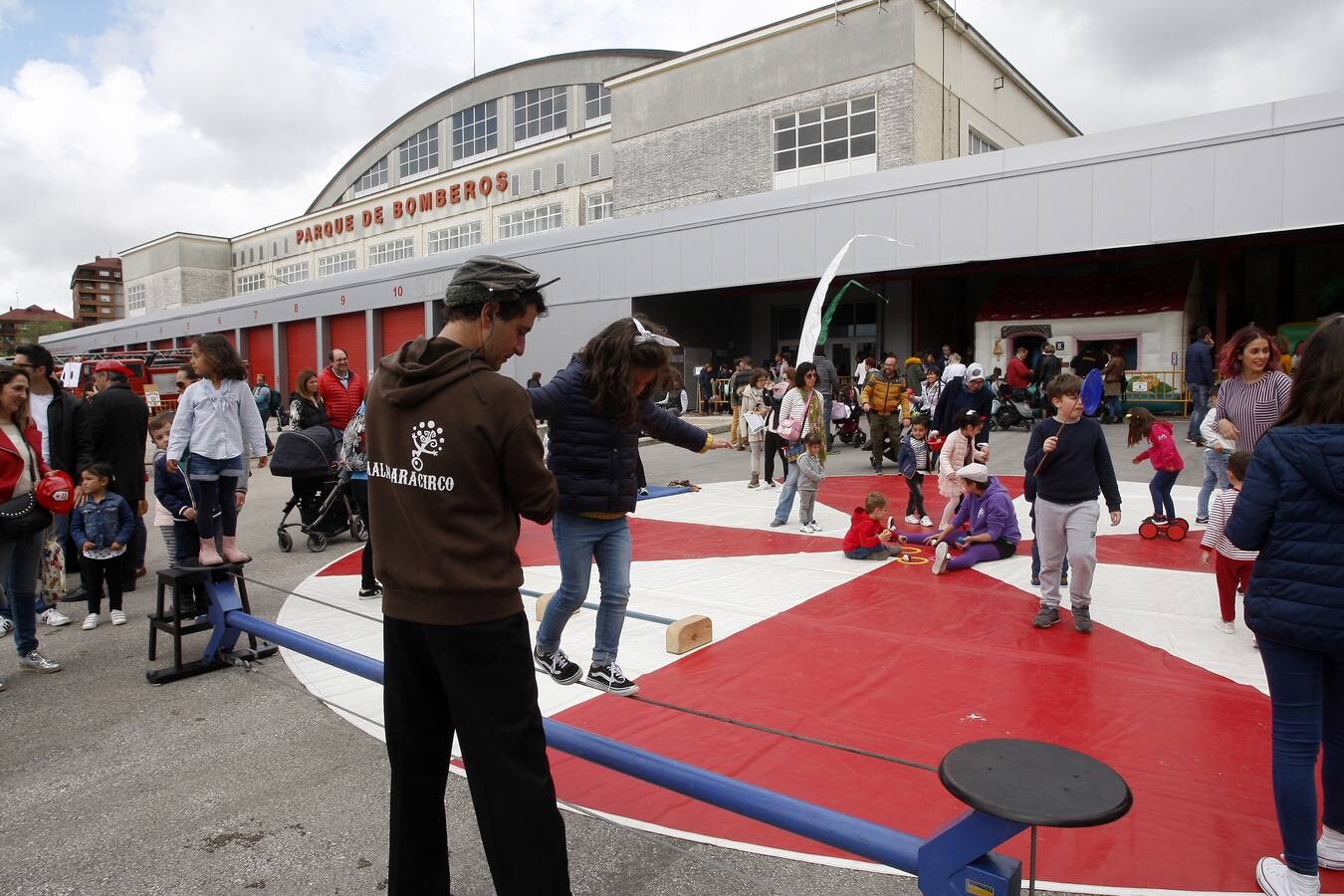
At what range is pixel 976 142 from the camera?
3036 cm

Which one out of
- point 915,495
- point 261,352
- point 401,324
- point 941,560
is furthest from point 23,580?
point 261,352

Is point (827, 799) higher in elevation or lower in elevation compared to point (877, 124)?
lower

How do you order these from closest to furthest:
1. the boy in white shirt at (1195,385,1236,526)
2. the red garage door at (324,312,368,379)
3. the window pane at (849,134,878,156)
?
1. the boy in white shirt at (1195,385,1236,526)
2. the window pane at (849,134,878,156)
3. the red garage door at (324,312,368,379)

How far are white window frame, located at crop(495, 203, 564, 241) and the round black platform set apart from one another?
40.7 metres

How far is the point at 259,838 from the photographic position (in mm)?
3359

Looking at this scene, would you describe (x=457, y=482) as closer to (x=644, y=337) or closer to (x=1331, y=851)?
(x=644, y=337)

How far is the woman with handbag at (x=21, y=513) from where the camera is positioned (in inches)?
200

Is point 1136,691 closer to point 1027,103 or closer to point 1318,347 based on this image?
point 1318,347

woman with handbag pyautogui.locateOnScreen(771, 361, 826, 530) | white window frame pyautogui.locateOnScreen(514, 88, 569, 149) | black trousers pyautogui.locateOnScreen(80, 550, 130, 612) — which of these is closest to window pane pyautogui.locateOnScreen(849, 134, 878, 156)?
woman with handbag pyautogui.locateOnScreen(771, 361, 826, 530)

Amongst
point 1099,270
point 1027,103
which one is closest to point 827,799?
point 1099,270

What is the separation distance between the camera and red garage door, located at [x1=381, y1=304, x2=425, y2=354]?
33906mm

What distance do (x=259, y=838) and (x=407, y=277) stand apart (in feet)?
109

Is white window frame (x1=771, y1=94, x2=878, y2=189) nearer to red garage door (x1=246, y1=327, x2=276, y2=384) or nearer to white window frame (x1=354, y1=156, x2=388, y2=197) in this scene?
red garage door (x1=246, y1=327, x2=276, y2=384)

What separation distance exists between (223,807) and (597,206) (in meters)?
39.2
